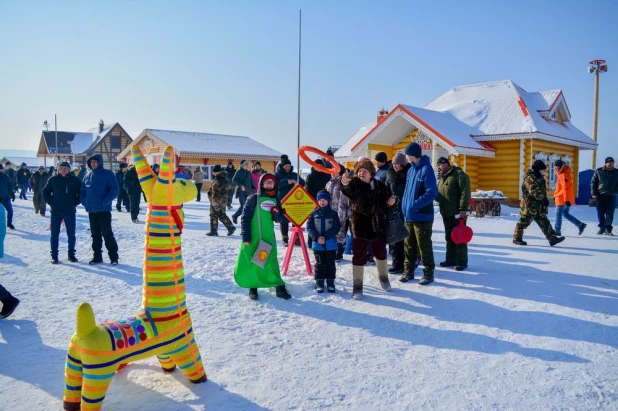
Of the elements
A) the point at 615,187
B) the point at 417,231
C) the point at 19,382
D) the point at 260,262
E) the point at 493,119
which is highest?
the point at 493,119

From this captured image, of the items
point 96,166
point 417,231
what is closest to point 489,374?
point 417,231

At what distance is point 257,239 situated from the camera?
529 cm

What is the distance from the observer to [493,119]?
18.0m

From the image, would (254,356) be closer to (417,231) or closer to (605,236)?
(417,231)

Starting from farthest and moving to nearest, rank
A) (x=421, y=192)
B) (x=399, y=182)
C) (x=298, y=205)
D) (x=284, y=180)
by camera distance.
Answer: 1. (x=284, y=180)
2. (x=399, y=182)
3. (x=298, y=205)
4. (x=421, y=192)

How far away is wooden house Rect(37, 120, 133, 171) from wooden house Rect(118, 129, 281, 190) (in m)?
11.3

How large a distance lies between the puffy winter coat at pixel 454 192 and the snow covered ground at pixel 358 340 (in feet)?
3.19

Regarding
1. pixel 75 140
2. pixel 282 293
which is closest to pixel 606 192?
pixel 282 293

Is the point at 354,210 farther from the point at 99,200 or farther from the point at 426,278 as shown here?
the point at 99,200

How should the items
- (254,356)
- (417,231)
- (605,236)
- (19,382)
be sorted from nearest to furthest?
(19,382) < (254,356) < (417,231) < (605,236)

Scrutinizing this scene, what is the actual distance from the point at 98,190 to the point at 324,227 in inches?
157

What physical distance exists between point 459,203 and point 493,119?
1288 centimetres

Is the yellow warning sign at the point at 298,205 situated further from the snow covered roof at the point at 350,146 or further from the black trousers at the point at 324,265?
the snow covered roof at the point at 350,146

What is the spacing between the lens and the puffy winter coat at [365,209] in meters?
5.33
